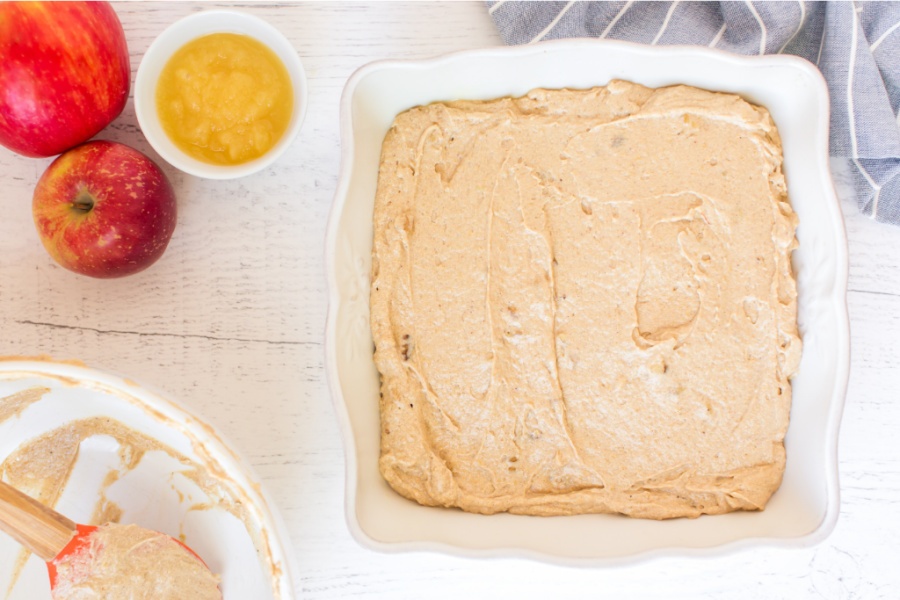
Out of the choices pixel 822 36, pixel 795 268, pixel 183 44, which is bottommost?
pixel 795 268

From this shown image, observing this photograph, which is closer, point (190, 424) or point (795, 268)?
point (190, 424)

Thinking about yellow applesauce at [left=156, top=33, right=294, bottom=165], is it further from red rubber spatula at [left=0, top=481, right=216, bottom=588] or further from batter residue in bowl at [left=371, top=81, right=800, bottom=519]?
red rubber spatula at [left=0, top=481, right=216, bottom=588]

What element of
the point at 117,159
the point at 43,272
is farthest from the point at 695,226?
the point at 43,272

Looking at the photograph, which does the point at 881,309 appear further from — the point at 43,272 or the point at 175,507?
the point at 43,272

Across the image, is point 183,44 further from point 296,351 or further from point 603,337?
point 603,337

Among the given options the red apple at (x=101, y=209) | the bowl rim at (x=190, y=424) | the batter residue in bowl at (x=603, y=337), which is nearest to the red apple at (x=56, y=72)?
the red apple at (x=101, y=209)

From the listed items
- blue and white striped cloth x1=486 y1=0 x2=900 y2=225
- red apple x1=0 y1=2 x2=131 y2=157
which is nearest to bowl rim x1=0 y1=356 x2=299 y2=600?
red apple x1=0 y1=2 x2=131 y2=157

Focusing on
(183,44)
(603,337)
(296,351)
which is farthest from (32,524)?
(603,337)

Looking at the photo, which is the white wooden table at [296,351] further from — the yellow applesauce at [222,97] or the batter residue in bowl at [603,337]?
the batter residue in bowl at [603,337]
